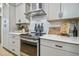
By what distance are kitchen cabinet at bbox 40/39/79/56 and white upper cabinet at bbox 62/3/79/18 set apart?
0.52 meters

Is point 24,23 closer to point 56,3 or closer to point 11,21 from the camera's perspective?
point 11,21

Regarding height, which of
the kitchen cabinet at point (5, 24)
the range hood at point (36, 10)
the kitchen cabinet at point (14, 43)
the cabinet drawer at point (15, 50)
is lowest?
the cabinet drawer at point (15, 50)

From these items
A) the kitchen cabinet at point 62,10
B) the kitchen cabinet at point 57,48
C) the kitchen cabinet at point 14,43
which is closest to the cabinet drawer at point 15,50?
the kitchen cabinet at point 14,43

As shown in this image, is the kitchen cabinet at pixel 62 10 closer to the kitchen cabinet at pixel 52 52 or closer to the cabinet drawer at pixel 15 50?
the kitchen cabinet at pixel 52 52

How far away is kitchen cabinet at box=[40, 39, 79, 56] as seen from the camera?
147 centimetres

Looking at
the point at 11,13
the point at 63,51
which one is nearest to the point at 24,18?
the point at 11,13

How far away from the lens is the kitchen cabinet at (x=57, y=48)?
58.0 inches

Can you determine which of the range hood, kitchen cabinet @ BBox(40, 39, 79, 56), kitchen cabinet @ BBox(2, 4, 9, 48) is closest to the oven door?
kitchen cabinet @ BBox(40, 39, 79, 56)

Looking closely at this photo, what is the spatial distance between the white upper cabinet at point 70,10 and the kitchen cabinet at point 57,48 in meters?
0.52

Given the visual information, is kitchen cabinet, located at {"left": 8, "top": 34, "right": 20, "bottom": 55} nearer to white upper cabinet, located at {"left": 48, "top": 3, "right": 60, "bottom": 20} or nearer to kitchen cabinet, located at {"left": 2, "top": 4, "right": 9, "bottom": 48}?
kitchen cabinet, located at {"left": 2, "top": 4, "right": 9, "bottom": 48}

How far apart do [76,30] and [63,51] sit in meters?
0.42

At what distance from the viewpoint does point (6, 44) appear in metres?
1.90

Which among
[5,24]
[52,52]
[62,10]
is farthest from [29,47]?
[62,10]

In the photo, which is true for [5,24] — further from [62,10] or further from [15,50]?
[62,10]
